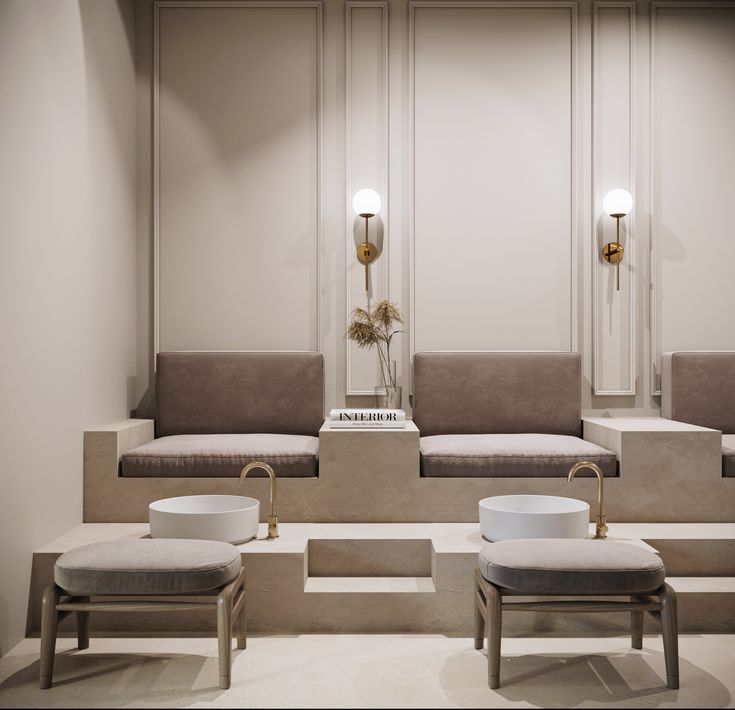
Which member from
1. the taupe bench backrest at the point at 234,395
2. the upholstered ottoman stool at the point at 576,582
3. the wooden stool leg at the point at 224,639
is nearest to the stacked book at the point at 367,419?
the taupe bench backrest at the point at 234,395

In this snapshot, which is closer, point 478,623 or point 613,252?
point 478,623

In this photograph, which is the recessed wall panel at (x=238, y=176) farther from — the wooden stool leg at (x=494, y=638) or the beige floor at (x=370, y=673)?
the wooden stool leg at (x=494, y=638)

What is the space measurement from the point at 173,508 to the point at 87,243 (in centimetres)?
128

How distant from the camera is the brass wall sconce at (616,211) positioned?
11.7 ft

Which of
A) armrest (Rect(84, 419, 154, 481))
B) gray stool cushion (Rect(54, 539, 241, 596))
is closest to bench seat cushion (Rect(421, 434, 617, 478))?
gray stool cushion (Rect(54, 539, 241, 596))

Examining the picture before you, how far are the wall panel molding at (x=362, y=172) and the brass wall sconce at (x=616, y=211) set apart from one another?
3.88 feet

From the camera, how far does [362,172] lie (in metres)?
3.70

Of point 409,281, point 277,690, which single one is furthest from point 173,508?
point 409,281

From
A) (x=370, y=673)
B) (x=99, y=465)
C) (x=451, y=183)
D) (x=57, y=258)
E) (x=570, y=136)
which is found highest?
(x=570, y=136)

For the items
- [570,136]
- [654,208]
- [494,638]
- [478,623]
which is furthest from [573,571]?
[570,136]

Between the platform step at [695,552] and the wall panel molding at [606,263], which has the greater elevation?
the wall panel molding at [606,263]

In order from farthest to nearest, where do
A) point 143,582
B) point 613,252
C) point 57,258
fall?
point 613,252 → point 57,258 → point 143,582

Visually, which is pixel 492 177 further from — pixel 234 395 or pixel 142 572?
pixel 142 572

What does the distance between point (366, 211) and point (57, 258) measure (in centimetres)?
155
